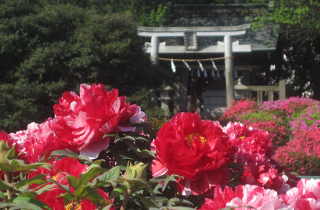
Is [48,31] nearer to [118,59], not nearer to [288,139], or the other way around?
[118,59]

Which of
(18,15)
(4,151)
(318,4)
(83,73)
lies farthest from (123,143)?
(318,4)

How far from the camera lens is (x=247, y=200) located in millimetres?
896

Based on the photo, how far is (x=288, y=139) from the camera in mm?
8953

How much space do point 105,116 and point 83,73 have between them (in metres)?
9.36

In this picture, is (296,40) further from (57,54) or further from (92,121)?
(92,121)

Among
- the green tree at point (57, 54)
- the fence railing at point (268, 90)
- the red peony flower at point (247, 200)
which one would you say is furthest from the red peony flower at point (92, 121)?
the fence railing at point (268, 90)

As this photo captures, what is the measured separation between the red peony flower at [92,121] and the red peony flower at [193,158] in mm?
129

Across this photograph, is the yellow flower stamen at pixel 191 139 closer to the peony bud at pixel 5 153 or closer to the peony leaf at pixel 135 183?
the peony leaf at pixel 135 183

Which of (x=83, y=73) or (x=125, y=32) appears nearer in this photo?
(x=83, y=73)

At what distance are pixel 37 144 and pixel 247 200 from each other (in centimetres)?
67

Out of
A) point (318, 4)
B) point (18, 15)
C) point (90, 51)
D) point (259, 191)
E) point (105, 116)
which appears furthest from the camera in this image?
point (318, 4)

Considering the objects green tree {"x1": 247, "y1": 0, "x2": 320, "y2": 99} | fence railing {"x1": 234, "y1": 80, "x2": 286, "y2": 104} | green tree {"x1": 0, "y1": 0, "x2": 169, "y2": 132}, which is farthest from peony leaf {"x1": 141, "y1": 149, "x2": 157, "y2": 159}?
green tree {"x1": 247, "y1": 0, "x2": 320, "y2": 99}

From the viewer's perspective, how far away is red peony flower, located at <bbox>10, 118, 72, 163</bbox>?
1250 mm

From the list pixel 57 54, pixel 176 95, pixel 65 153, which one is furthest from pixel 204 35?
pixel 65 153
